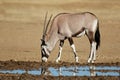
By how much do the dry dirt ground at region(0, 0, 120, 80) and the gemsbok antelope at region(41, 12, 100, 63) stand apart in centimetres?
139

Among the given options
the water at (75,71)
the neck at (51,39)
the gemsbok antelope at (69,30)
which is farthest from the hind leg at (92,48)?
the water at (75,71)

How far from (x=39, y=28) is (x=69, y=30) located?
9.79 m

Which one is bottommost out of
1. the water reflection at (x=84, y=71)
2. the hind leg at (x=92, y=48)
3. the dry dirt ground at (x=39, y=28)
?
the dry dirt ground at (x=39, y=28)

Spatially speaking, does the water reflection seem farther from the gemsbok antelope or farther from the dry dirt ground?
the dry dirt ground

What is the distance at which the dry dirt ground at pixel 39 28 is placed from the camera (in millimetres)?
19172

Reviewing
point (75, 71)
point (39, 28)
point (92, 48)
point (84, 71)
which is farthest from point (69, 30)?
Result: point (39, 28)

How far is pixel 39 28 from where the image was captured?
25797 mm

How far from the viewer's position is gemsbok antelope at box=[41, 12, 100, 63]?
51.3ft

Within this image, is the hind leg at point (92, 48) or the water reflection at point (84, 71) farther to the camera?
the hind leg at point (92, 48)

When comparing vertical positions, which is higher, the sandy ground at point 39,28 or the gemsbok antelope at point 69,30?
the gemsbok antelope at point 69,30

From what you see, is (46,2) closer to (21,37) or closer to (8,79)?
(21,37)

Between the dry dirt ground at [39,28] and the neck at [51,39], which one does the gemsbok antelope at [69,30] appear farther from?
the dry dirt ground at [39,28]

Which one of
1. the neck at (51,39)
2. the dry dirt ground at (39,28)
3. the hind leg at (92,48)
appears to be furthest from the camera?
the dry dirt ground at (39,28)

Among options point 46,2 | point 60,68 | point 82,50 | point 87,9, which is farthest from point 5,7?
point 60,68
